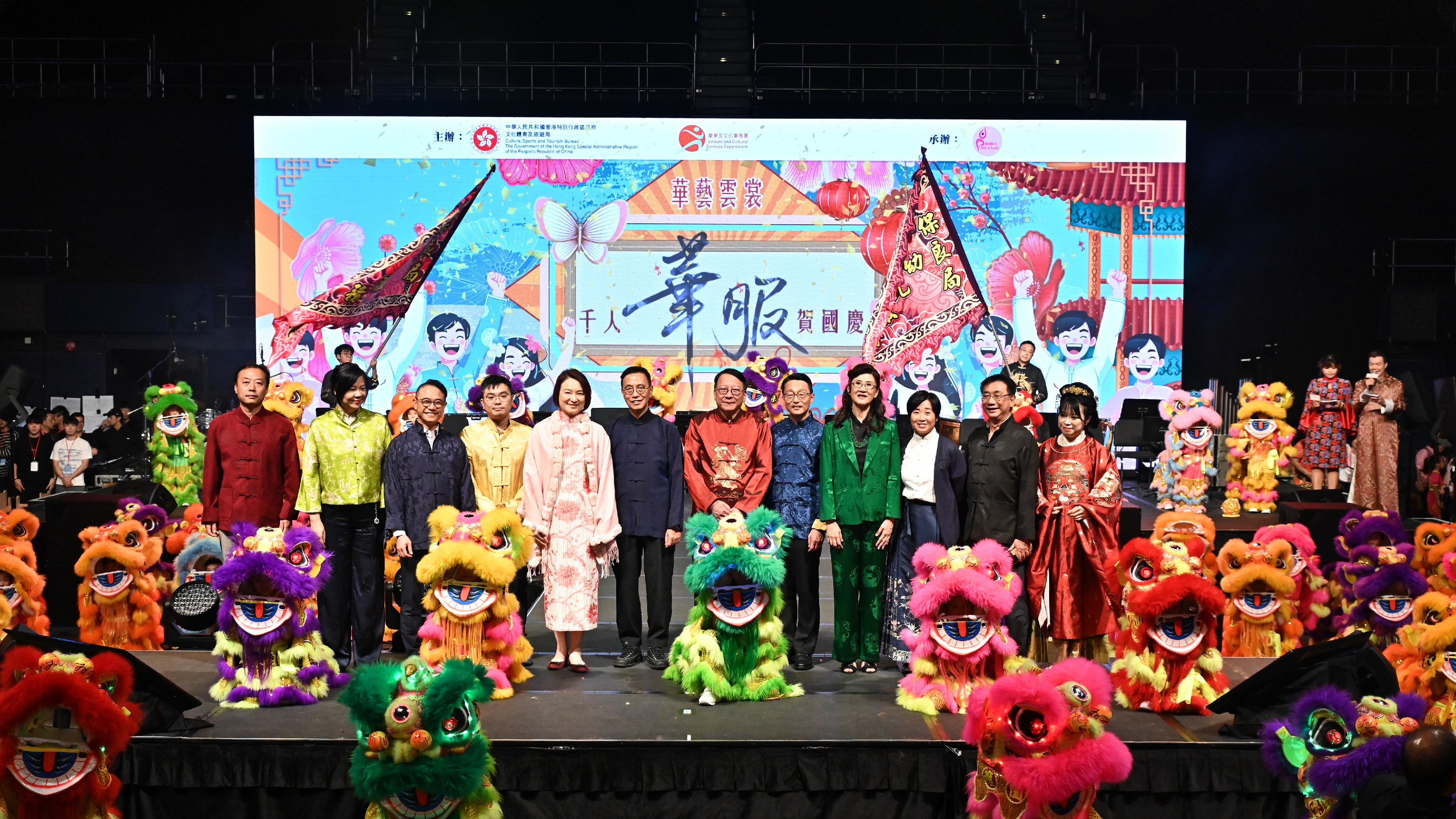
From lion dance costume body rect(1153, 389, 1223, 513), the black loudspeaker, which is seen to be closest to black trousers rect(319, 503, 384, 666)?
the black loudspeaker

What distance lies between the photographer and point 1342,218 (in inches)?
414

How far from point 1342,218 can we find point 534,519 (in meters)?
8.92

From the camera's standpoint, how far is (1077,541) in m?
4.83

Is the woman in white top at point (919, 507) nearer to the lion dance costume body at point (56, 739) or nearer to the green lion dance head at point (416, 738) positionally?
the green lion dance head at point (416, 738)

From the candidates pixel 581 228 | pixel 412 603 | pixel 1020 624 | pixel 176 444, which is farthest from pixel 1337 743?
pixel 581 228

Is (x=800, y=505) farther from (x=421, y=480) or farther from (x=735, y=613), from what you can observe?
(x=421, y=480)

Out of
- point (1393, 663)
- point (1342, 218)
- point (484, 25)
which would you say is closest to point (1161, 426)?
point (1342, 218)

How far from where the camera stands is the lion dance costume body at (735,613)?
4.28m

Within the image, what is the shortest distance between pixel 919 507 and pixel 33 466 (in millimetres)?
7833

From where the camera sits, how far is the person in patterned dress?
875 centimetres

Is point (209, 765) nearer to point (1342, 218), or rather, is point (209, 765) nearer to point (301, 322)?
point (301, 322)

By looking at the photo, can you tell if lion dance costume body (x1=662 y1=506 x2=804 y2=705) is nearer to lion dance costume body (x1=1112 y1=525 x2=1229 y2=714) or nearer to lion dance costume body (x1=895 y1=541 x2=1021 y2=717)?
lion dance costume body (x1=895 y1=541 x2=1021 y2=717)

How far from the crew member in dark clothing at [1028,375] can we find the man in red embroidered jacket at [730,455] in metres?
2.98

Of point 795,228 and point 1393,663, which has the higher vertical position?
point 795,228
